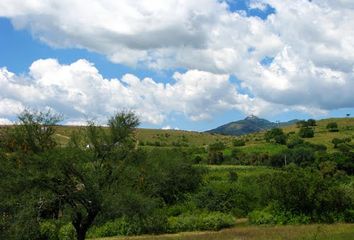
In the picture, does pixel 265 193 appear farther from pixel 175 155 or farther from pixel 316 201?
pixel 175 155

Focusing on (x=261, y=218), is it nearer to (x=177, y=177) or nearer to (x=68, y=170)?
(x=177, y=177)

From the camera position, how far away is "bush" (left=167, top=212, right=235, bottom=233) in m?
56.0

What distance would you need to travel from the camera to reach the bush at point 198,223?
5604 centimetres

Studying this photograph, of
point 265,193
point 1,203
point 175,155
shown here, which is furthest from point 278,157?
point 1,203

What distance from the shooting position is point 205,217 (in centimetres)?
5950

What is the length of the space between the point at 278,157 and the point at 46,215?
3375 inches

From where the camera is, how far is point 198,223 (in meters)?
57.5

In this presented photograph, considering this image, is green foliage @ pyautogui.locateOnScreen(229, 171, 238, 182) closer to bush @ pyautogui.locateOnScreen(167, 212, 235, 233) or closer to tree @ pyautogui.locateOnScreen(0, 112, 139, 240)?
bush @ pyautogui.locateOnScreen(167, 212, 235, 233)

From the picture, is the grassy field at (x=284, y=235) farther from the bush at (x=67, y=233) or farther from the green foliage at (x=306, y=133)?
the green foliage at (x=306, y=133)

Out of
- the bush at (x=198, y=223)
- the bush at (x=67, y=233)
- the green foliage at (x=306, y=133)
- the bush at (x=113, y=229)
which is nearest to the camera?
the bush at (x=67, y=233)

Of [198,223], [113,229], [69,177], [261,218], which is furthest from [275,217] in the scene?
[69,177]

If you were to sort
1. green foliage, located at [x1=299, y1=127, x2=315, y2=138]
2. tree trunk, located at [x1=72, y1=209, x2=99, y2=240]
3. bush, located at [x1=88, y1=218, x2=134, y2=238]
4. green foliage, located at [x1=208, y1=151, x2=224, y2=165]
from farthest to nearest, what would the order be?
1. green foliage, located at [x1=299, y1=127, x2=315, y2=138]
2. green foliage, located at [x1=208, y1=151, x2=224, y2=165]
3. bush, located at [x1=88, y1=218, x2=134, y2=238]
4. tree trunk, located at [x1=72, y1=209, x2=99, y2=240]

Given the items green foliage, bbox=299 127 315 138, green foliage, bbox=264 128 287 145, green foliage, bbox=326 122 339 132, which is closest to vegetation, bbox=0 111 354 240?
green foliage, bbox=264 128 287 145

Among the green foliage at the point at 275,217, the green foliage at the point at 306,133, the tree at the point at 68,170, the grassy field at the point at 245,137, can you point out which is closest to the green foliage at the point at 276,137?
the grassy field at the point at 245,137
